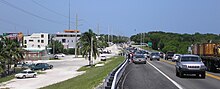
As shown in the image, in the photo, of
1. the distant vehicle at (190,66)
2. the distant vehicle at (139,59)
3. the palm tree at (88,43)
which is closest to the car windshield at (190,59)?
the distant vehicle at (190,66)

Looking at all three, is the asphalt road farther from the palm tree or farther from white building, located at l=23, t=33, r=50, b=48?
white building, located at l=23, t=33, r=50, b=48

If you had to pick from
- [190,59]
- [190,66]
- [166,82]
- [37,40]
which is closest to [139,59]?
[190,59]

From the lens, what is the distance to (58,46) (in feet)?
546

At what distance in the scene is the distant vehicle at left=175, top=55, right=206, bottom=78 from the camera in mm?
24636

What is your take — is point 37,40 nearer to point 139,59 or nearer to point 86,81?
point 139,59

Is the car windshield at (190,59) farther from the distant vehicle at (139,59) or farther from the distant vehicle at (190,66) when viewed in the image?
the distant vehicle at (139,59)

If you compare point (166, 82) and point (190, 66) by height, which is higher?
point (190, 66)

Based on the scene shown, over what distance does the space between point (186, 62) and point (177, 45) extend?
100 meters

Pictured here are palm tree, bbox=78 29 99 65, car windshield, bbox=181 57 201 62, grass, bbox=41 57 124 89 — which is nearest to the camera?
grass, bbox=41 57 124 89

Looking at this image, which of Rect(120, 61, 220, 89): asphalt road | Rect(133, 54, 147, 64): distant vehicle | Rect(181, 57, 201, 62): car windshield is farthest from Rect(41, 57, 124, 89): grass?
Rect(133, 54, 147, 64): distant vehicle

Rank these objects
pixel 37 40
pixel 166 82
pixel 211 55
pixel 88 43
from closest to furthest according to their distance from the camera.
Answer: pixel 166 82
pixel 211 55
pixel 88 43
pixel 37 40

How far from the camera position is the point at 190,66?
2477cm

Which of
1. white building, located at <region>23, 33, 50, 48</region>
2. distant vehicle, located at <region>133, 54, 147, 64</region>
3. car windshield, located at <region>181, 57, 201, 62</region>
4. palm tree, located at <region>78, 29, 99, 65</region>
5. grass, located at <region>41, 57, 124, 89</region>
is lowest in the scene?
grass, located at <region>41, 57, 124, 89</region>

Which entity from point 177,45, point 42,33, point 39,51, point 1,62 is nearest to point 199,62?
point 1,62
